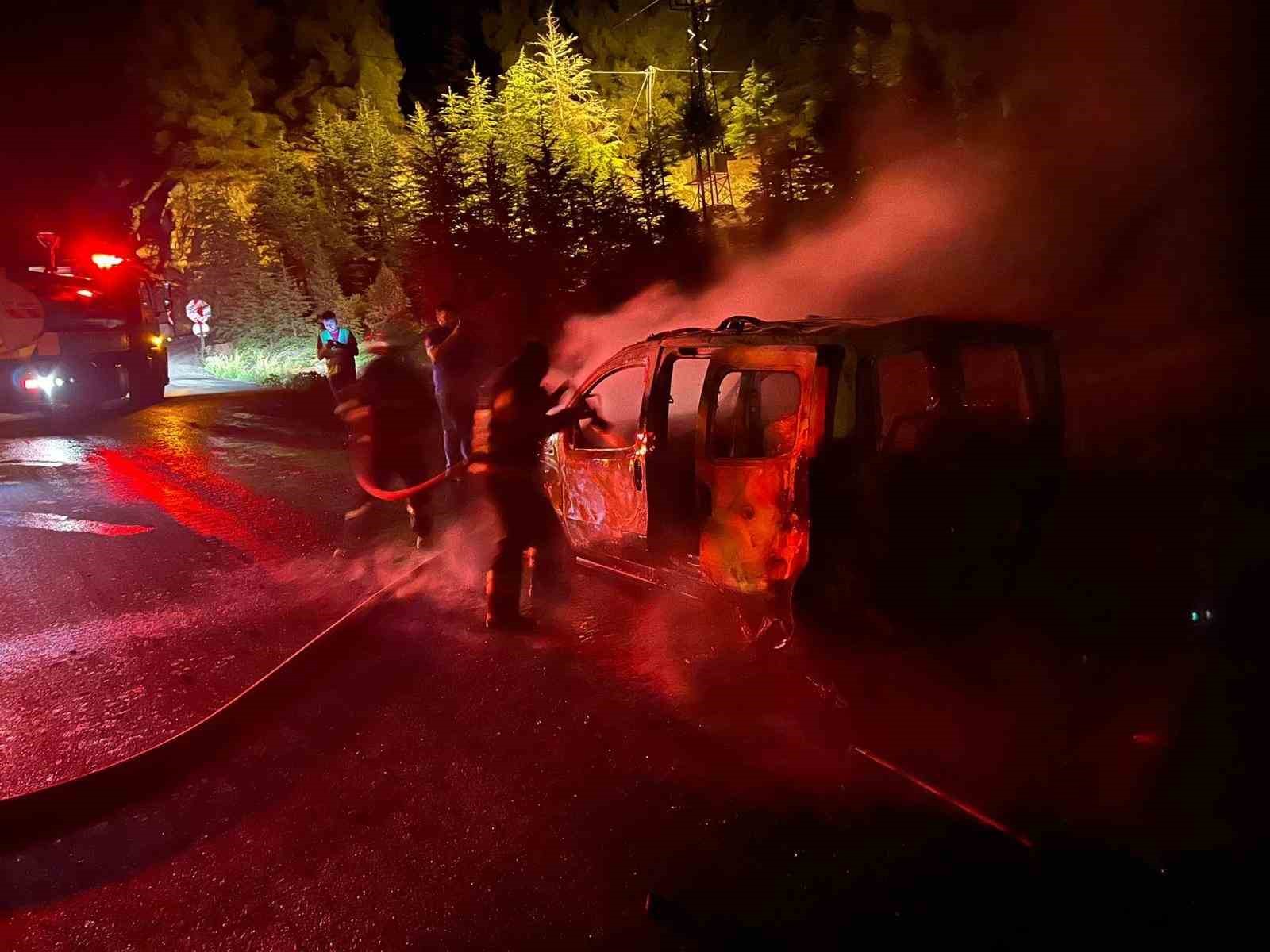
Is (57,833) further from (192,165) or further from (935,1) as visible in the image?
(192,165)

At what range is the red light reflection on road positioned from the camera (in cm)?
775

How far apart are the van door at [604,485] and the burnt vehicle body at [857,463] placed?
2 cm

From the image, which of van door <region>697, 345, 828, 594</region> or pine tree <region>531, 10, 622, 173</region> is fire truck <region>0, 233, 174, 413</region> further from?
van door <region>697, 345, 828, 594</region>

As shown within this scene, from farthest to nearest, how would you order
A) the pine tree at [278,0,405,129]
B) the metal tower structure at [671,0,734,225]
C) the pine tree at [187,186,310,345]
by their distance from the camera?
the pine tree at [278,0,405,129]
the pine tree at [187,186,310,345]
the metal tower structure at [671,0,734,225]

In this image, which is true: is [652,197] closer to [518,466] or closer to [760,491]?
[518,466]

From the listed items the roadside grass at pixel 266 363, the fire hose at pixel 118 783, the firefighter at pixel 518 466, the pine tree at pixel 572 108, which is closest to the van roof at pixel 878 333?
the firefighter at pixel 518 466

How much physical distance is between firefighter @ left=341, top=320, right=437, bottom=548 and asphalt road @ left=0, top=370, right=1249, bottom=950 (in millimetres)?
1025

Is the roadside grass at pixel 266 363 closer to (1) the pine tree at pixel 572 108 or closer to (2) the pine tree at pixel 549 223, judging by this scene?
(2) the pine tree at pixel 549 223

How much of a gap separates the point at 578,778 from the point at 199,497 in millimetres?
7077

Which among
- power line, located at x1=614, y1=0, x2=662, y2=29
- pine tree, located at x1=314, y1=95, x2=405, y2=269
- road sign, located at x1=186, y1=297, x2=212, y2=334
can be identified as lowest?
road sign, located at x1=186, y1=297, x2=212, y2=334

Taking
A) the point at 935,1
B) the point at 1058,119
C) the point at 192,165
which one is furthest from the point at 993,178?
the point at 192,165

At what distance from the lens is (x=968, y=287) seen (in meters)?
10.3

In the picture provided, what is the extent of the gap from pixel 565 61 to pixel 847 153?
10962mm

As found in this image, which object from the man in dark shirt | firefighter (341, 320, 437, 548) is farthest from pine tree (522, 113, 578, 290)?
firefighter (341, 320, 437, 548)
